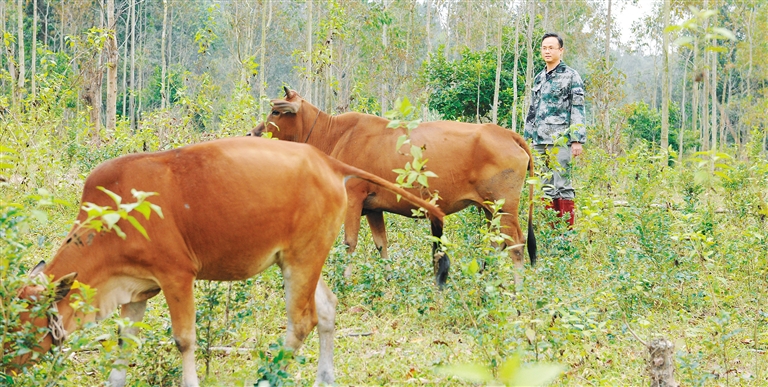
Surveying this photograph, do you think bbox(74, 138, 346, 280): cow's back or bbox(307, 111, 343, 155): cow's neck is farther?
bbox(307, 111, 343, 155): cow's neck

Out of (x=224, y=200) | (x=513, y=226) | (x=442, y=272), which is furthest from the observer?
(x=513, y=226)

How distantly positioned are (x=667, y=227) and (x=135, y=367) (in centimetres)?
506

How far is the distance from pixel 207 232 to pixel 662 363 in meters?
2.62

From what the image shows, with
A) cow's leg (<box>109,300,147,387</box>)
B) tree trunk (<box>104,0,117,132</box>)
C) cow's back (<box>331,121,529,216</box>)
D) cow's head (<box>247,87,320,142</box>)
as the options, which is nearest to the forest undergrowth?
cow's leg (<box>109,300,147,387</box>)

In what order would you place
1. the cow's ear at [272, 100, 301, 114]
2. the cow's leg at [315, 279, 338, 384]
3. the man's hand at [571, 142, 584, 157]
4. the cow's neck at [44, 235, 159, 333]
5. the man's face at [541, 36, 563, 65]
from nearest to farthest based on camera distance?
the cow's neck at [44, 235, 159, 333], the cow's leg at [315, 279, 338, 384], the cow's ear at [272, 100, 301, 114], the man's hand at [571, 142, 584, 157], the man's face at [541, 36, 563, 65]

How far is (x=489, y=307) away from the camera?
14.7 feet

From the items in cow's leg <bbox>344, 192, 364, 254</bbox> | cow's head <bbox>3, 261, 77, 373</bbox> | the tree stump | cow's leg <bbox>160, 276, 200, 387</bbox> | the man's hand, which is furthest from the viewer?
the man's hand

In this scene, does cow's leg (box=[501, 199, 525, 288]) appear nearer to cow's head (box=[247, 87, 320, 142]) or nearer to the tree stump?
cow's head (box=[247, 87, 320, 142])

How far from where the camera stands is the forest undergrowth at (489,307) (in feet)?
13.3

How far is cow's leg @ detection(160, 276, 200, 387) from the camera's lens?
384 cm

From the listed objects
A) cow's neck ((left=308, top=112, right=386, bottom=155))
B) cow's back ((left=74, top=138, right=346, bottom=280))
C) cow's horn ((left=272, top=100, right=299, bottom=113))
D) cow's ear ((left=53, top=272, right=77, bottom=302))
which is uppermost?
cow's horn ((left=272, top=100, right=299, bottom=113))

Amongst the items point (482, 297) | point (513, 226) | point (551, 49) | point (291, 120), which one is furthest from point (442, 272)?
point (551, 49)

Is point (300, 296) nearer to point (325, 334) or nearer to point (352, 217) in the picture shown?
point (325, 334)

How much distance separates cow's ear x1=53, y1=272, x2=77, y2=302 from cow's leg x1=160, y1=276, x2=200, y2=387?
1.57 ft
